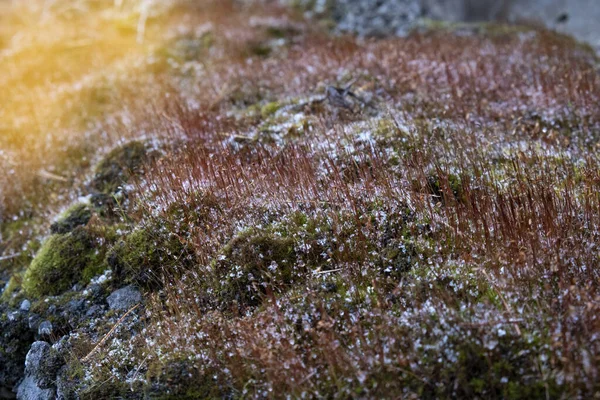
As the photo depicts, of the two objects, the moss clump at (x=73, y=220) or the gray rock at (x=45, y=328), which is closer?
the gray rock at (x=45, y=328)

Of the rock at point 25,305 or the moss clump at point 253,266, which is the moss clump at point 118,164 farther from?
the moss clump at point 253,266

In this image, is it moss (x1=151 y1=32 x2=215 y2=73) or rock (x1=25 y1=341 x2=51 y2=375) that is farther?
moss (x1=151 y1=32 x2=215 y2=73)

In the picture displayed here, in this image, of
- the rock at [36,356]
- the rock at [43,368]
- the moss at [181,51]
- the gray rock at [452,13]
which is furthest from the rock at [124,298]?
the gray rock at [452,13]

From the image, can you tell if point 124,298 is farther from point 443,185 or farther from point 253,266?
point 443,185

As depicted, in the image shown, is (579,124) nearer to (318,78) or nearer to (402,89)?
(402,89)

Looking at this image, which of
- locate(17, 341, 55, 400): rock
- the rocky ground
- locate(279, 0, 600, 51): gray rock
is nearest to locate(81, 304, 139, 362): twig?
the rocky ground

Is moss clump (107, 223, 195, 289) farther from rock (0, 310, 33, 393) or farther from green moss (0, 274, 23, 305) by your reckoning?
green moss (0, 274, 23, 305)

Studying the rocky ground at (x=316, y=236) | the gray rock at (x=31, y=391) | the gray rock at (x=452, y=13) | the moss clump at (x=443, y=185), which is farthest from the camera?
the gray rock at (x=452, y=13)
